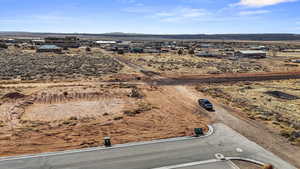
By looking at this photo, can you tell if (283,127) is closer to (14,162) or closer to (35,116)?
(14,162)

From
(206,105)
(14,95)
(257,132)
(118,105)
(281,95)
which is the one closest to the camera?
(257,132)

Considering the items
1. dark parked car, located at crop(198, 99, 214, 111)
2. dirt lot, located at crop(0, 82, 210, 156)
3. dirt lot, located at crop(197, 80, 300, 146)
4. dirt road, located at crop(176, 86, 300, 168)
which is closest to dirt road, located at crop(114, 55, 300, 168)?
dirt road, located at crop(176, 86, 300, 168)

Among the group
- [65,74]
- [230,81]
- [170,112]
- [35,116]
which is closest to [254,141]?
[170,112]

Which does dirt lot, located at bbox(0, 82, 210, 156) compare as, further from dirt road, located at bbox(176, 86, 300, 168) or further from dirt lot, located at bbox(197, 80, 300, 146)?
dirt lot, located at bbox(197, 80, 300, 146)

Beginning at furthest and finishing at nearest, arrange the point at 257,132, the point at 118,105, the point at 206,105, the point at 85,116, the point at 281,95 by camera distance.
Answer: the point at 281,95 → the point at 118,105 → the point at 206,105 → the point at 85,116 → the point at 257,132

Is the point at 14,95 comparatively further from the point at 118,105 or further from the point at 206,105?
the point at 206,105

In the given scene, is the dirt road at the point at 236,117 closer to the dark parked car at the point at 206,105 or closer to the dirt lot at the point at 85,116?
the dark parked car at the point at 206,105

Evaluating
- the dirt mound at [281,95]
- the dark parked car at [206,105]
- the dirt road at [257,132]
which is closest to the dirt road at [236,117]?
the dirt road at [257,132]

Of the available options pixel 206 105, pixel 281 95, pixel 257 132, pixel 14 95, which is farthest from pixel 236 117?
pixel 14 95
